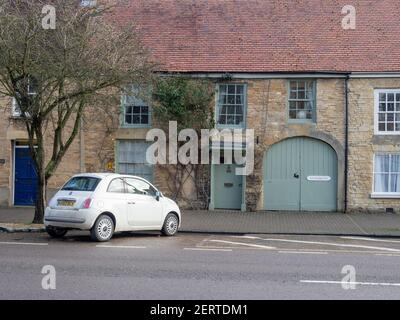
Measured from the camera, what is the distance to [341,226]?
17.8m

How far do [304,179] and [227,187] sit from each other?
107 inches

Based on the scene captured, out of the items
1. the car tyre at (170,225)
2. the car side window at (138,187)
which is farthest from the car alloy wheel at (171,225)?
the car side window at (138,187)

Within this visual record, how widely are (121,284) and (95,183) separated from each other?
5.52 meters

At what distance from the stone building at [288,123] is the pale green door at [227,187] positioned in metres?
0.04

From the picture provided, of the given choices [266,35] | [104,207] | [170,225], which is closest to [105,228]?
[104,207]

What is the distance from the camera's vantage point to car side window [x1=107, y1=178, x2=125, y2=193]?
45.6 feet

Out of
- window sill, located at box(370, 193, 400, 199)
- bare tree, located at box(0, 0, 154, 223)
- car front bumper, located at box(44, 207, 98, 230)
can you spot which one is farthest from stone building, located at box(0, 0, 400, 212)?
car front bumper, located at box(44, 207, 98, 230)

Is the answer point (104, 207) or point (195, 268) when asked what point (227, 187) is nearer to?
point (104, 207)

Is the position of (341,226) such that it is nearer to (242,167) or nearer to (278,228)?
(278,228)

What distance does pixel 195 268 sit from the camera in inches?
403

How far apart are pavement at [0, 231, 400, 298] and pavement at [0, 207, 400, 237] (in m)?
1.35

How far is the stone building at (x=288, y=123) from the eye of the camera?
69.4 ft

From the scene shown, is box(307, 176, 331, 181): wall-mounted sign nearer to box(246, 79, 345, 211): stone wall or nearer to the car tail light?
box(246, 79, 345, 211): stone wall
